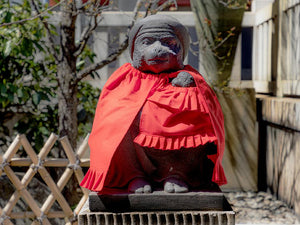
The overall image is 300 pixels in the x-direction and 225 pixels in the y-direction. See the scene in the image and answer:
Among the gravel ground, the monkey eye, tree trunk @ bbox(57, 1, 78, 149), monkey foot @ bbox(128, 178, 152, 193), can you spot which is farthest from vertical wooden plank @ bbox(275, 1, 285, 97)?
monkey foot @ bbox(128, 178, 152, 193)

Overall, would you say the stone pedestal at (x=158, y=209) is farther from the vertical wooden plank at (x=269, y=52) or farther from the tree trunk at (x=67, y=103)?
the vertical wooden plank at (x=269, y=52)

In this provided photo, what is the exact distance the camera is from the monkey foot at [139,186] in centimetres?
153

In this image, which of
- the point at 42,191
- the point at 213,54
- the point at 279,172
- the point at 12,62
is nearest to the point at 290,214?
the point at 279,172

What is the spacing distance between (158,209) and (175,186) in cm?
11

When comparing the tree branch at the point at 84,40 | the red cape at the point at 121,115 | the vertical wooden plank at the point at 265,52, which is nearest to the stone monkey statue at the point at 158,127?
the red cape at the point at 121,115

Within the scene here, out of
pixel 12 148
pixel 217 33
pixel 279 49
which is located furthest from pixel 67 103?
pixel 279 49

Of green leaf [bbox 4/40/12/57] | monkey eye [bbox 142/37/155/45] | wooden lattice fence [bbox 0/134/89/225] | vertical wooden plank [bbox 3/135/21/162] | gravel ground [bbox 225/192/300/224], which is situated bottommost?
gravel ground [bbox 225/192/300/224]

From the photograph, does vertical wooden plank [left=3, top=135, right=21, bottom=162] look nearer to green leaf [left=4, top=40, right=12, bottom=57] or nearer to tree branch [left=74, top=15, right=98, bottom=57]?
green leaf [left=4, top=40, right=12, bottom=57]

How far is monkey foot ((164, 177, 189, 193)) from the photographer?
153 cm

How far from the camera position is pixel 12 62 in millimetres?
3426

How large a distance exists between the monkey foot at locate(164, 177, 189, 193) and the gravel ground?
6.03 feet

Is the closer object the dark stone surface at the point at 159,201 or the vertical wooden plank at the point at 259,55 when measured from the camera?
the dark stone surface at the point at 159,201

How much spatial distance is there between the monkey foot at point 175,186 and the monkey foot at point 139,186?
7 cm

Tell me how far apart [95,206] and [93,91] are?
2.33 metres
